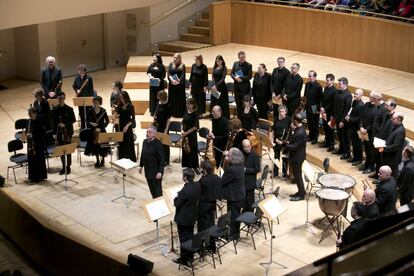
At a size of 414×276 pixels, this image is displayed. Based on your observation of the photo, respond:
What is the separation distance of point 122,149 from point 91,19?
775 centimetres

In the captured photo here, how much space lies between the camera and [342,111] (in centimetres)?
1272

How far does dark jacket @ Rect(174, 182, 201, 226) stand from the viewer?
9.55 metres

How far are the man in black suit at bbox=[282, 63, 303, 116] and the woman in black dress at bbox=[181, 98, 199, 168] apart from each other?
1.99m

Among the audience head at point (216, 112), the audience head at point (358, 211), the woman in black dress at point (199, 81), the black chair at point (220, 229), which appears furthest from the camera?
the woman in black dress at point (199, 81)

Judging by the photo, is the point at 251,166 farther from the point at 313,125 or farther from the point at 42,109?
the point at 42,109

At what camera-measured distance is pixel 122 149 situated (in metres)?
13.0

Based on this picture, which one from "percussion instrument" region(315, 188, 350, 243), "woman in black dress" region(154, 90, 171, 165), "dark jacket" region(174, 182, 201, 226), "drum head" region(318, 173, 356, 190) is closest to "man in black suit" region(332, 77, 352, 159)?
"drum head" region(318, 173, 356, 190)

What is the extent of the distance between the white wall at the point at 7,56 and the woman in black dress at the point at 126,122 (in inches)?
290

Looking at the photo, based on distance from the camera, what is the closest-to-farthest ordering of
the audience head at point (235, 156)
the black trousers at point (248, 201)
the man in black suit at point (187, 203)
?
the man in black suit at point (187, 203), the audience head at point (235, 156), the black trousers at point (248, 201)

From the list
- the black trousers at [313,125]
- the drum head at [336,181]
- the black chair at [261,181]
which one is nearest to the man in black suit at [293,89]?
the black trousers at [313,125]

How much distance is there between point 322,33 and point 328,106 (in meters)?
5.11

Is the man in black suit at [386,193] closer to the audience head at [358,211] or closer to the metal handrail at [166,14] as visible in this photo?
the audience head at [358,211]

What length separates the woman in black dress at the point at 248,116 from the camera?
12.7 metres

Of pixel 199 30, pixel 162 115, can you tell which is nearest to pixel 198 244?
pixel 162 115
